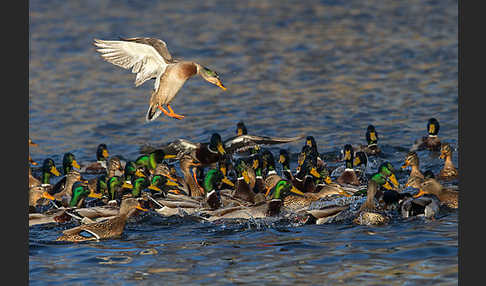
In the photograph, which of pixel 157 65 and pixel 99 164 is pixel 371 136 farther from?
pixel 157 65

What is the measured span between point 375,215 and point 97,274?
320 centimetres

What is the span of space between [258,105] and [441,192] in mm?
7379

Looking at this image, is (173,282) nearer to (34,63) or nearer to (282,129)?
(282,129)

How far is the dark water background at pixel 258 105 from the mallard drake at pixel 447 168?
0.66 m

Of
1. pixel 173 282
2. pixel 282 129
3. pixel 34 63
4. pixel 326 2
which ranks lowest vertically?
pixel 173 282

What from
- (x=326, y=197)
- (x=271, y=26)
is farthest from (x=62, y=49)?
(x=326, y=197)

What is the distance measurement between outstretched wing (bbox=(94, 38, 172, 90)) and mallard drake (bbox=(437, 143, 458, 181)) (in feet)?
13.9

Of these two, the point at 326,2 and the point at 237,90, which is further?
the point at 326,2

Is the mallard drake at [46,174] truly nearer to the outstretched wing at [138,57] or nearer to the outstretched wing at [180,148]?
the outstretched wing at [180,148]

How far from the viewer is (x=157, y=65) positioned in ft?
35.7

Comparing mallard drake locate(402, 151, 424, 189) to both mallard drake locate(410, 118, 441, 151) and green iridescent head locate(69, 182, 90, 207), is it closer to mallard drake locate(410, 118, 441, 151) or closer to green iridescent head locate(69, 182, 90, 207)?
mallard drake locate(410, 118, 441, 151)

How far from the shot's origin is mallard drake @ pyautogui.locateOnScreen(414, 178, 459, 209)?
10718mm

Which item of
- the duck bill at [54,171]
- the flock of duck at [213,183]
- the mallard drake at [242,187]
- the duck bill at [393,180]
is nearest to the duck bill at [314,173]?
the flock of duck at [213,183]

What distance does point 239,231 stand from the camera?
10031mm
